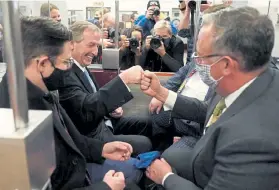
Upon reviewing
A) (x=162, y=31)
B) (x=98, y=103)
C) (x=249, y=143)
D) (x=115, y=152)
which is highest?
(x=162, y=31)

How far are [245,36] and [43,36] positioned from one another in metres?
0.73

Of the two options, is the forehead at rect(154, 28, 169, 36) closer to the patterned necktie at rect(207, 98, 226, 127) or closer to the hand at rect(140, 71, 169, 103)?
the hand at rect(140, 71, 169, 103)

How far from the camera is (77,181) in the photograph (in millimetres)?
1158

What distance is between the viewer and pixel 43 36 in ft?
3.60

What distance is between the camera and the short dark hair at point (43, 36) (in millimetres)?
1058

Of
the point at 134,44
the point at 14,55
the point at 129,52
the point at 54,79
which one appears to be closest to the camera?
the point at 14,55

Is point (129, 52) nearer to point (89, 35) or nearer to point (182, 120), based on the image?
point (89, 35)

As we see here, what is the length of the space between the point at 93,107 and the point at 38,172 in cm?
103

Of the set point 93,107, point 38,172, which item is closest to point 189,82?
point 93,107

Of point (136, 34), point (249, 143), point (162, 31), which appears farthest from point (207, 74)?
point (136, 34)

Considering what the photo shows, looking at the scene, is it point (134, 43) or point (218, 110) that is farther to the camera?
point (134, 43)

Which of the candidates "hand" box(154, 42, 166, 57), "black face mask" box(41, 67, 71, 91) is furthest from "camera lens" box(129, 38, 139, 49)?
"black face mask" box(41, 67, 71, 91)

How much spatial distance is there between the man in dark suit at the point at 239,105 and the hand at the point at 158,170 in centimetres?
4

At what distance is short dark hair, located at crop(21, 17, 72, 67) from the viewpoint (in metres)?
A: 1.06
